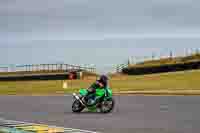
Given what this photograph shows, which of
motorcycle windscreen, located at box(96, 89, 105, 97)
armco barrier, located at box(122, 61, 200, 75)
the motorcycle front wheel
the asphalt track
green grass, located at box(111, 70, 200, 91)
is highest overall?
armco barrier, located at box(122, 61, 200, 75)

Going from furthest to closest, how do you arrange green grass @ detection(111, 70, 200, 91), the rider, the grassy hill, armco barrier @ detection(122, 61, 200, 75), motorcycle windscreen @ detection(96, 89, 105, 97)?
1. the grassy hill
2. armco barrier @ detection(122, 61, 200, 75)
3. green grass @ detection(111, 70, 200, 91)
4. motorcycle windscreen @ detection(96, 89, 105, 97)
5. the rider

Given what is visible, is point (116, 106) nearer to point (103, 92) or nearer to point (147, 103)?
point (147, 103)

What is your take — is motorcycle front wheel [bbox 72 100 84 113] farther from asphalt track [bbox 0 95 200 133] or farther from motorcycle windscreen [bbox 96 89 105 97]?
motorcycle windscreen [bbox 96 89 105 97]

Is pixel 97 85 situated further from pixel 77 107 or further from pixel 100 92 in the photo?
pixel 77 107

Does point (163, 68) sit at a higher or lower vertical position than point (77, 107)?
higher

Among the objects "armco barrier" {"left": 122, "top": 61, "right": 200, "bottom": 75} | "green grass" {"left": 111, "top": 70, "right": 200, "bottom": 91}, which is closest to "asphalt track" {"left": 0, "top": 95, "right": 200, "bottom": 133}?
"green grass" {"left": 111, "top": 70, "right": 200, "bottom": 91}

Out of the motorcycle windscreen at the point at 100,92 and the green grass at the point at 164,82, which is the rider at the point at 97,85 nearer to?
the motorcycle windscreen at the point at 100,92

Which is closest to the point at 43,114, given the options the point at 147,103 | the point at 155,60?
the point at 147,103

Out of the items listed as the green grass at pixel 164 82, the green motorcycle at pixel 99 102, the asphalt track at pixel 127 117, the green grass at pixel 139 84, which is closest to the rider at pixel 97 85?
the green motorcycle at pixel 99 102

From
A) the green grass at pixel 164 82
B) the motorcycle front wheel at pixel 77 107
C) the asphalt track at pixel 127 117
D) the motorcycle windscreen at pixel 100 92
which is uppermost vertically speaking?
the green grass at pixel 164 82

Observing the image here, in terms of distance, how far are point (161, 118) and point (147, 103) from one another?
7767 mm

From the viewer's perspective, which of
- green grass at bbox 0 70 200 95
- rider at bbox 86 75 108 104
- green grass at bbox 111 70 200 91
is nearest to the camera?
rider at bbox 86 75 108 104

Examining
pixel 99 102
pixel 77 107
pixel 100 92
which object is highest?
pixel 100 92

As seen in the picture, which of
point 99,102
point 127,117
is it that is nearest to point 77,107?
point 99,102
